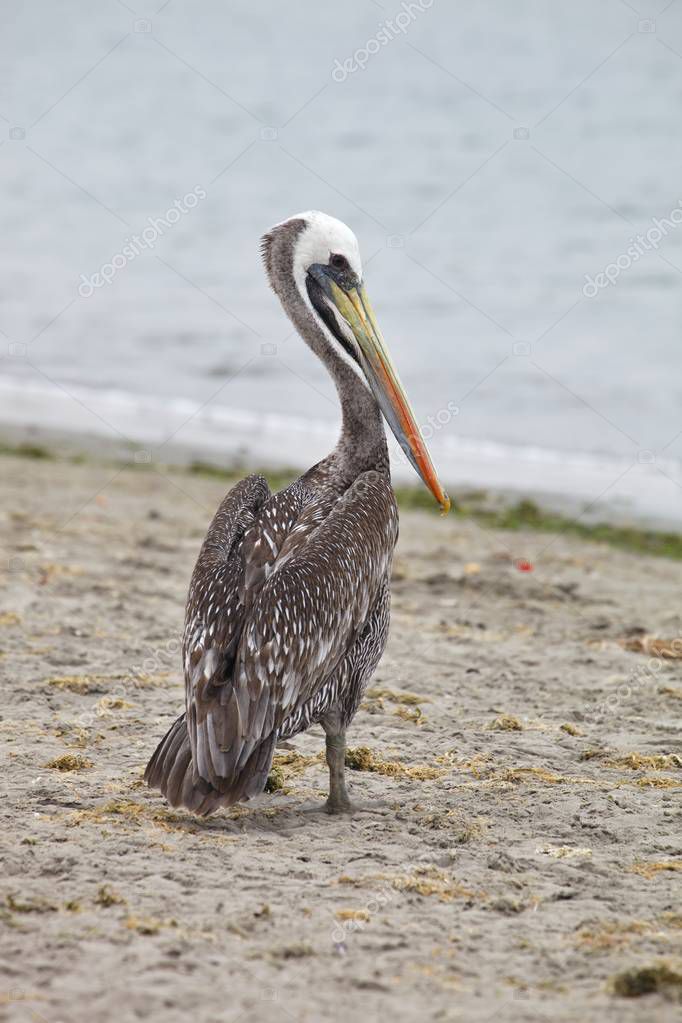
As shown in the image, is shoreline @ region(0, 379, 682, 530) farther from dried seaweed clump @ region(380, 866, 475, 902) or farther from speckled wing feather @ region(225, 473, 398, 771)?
dried seaweed clump @ region(380, 866, 475, 902)

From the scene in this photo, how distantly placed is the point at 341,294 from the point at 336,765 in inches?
79.1

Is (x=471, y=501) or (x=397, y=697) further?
(x=471, y=501)

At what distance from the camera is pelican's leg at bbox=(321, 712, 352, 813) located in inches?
201

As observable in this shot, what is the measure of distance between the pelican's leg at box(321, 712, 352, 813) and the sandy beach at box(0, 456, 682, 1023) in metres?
0.07

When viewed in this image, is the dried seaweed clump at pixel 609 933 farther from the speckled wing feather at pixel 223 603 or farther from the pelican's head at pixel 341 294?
the pelican's head at pixel 341 294

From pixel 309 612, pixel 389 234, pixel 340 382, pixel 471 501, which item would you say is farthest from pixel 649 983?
pixel 389 234

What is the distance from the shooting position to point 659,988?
11.8 feet

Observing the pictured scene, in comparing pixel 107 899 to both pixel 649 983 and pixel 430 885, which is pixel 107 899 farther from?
pixel 649 983

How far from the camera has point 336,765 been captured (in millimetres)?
5141

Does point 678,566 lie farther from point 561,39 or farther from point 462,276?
point 561,39

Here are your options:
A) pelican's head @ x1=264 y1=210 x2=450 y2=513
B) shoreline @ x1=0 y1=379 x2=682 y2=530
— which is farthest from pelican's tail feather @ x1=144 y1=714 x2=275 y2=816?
shoreline @ x1=0 y1=379 x2=682 y2=530

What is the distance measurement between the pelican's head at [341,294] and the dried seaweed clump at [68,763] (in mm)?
1883

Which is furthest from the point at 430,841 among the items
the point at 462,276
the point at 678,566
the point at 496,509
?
the point at 462,276

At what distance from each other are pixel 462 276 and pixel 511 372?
4.54 metres
